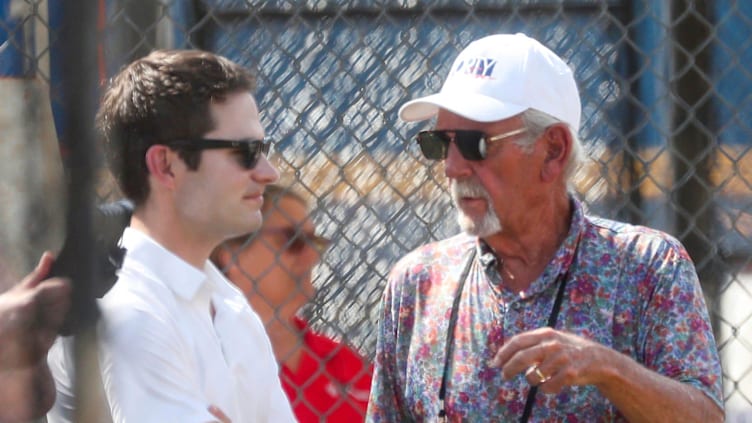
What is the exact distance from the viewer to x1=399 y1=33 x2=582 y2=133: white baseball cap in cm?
214

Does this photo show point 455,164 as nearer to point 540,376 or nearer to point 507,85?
point 507,85

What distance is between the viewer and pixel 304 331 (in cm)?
302

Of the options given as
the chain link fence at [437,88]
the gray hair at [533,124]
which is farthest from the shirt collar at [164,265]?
the chain link fence at [437,88]

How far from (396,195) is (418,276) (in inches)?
37.3

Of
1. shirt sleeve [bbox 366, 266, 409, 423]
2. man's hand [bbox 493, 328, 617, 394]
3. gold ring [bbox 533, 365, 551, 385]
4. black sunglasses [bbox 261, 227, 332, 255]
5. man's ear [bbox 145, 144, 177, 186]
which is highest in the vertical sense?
man's hand [bbox 493, 328, 617, 394]

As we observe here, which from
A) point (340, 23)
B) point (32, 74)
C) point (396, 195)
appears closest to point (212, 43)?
point (340, 23)

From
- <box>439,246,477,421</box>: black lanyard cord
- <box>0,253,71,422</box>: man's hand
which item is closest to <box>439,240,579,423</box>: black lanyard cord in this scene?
<box>439,246,477,421</box>: black lanyard cord

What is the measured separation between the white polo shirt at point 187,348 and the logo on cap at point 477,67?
1.87 ft

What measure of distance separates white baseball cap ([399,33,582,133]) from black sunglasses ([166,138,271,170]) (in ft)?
1.06

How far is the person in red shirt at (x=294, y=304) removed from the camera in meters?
2.97

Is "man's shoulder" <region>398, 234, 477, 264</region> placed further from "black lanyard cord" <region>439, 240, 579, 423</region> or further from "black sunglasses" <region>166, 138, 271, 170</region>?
"black sunglasses" <region>166, 138, 271, 170</region>

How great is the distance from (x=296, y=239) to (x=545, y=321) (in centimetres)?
116

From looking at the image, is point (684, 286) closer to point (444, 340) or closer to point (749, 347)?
point (444, 340)

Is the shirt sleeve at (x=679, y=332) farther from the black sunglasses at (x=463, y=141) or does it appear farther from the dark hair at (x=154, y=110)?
the dark hair at (x=154, y=110)
